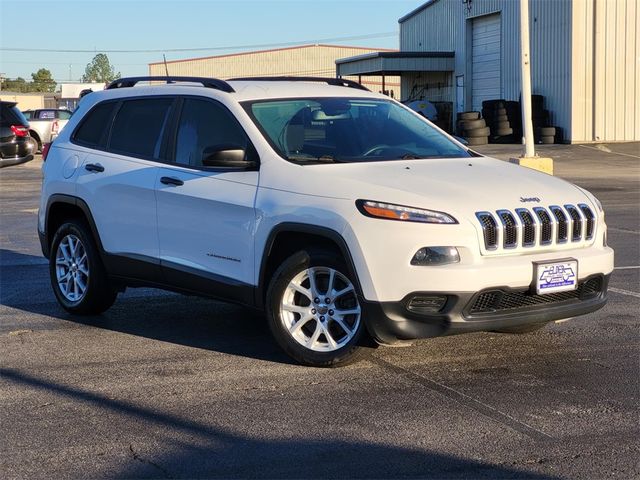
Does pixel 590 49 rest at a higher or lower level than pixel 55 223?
higher

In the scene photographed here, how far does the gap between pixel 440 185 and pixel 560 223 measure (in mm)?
778

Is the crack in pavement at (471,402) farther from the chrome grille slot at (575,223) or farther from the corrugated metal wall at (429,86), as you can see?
the corrugated metal wall at (429,86)

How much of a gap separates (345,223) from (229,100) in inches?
61.3

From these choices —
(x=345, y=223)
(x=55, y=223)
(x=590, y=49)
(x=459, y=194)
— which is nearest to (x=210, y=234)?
(x=345, y=223)

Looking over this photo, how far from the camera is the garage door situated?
40.3 m

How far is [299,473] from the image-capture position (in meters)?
4.31

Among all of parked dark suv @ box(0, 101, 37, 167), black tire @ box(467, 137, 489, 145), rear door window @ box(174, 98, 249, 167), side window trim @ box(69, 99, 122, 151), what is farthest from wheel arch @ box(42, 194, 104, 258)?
black tire @ box(467, 137, 489, 145)

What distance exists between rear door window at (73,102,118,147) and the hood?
2320 mm

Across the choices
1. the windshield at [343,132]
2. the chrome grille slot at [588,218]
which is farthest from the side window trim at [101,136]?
the chrome grille slot at [588,218]

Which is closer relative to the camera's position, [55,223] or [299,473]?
[299,473]

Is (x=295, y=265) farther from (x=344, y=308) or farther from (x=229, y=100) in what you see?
(x=229, y=100)

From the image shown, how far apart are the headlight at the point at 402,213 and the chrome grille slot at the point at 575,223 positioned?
2.96 feet

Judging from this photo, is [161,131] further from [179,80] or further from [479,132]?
[479,132]

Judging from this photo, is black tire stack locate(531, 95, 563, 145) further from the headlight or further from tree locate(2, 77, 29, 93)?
tree locate(2, 77, 29, 93)
